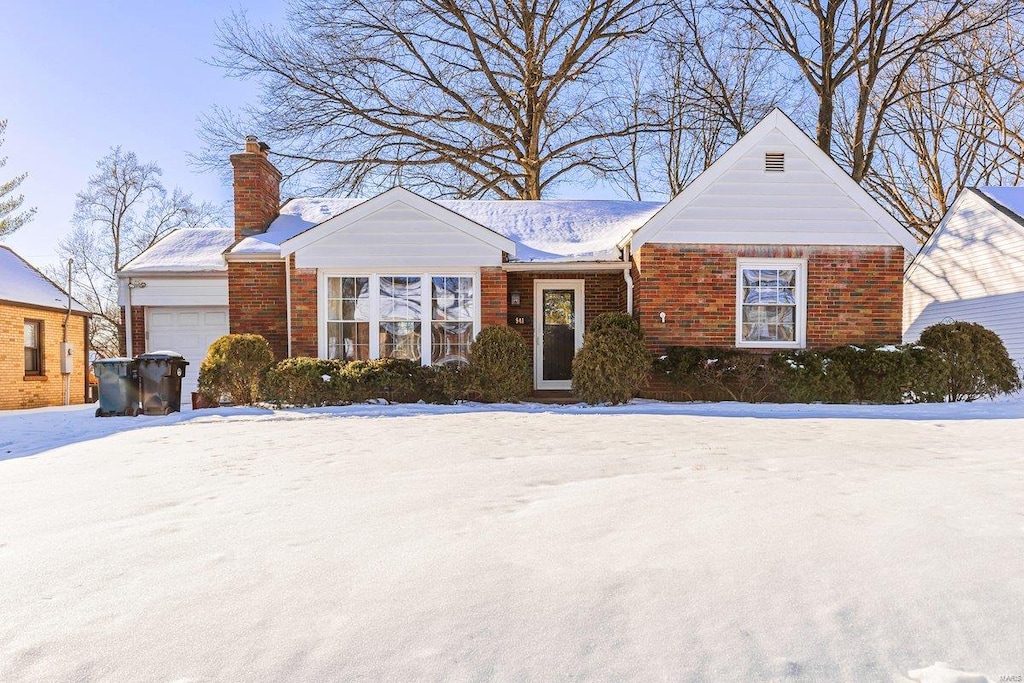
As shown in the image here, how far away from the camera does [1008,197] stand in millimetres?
15273

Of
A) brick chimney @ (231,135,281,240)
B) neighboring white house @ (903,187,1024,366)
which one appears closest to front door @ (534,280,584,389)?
brick chimney @ (231,135,281,240)

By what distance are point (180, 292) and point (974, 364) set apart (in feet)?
50.9

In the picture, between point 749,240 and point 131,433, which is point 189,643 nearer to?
point 131,433

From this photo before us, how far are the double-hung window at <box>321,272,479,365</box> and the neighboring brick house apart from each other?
32.7 ft

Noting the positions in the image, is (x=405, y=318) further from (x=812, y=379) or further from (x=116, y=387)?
(x=812, y=379)

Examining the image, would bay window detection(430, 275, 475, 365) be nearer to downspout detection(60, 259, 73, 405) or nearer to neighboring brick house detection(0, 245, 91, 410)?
neighboring brick house detection(0, 245, 91, 410)

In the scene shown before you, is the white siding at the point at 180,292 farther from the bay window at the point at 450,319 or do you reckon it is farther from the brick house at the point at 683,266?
the bay window at the point at 450,319

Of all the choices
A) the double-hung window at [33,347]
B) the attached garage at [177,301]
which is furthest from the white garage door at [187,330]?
the double-hung window at [33,347]

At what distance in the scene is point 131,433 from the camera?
7598 mm

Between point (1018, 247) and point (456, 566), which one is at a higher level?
point (1018, 247)

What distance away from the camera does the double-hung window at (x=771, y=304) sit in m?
11.4

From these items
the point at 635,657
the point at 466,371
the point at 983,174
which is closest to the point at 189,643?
the point at 635,657

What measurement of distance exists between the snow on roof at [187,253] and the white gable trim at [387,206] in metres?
2.97

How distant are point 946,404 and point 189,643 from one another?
10788 millimetres
